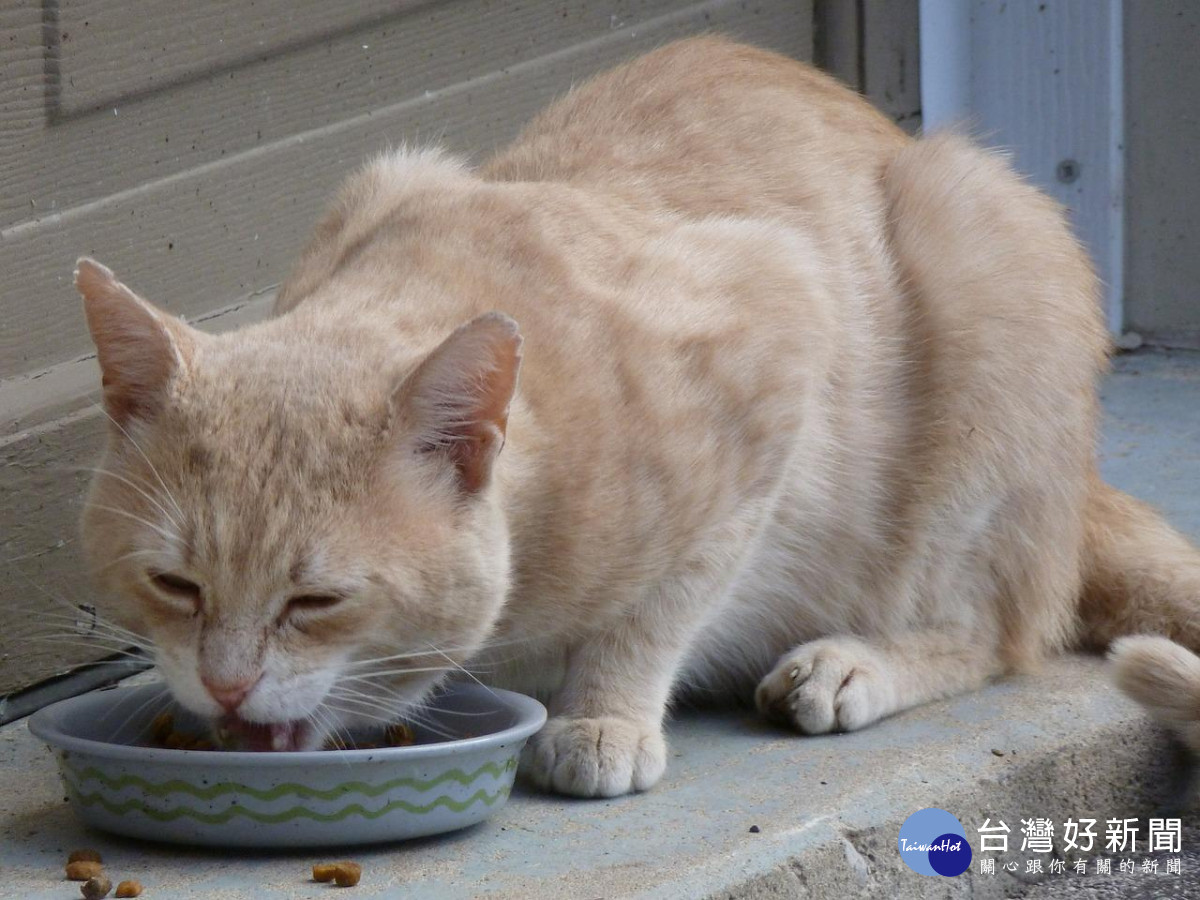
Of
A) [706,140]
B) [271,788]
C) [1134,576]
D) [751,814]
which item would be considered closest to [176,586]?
[271,788]

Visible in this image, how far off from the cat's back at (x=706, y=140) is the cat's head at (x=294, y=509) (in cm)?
87

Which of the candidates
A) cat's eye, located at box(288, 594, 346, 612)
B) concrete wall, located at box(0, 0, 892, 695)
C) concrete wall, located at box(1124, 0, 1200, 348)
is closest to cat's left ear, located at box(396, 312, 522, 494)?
cat's eye, located at box(288, 594, 346, 612)

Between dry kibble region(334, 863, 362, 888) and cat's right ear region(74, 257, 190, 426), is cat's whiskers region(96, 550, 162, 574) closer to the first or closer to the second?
cat's right ear region(74, 257, 190, 426)

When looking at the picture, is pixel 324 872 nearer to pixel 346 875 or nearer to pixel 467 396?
pixel 346 875

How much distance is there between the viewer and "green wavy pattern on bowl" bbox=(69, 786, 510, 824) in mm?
2271

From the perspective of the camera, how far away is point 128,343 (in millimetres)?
2236

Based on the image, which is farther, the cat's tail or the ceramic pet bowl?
the cat's tail

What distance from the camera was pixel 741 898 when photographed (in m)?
2.29

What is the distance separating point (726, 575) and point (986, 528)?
593 millimetres

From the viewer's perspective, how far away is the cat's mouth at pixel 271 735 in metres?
2.25

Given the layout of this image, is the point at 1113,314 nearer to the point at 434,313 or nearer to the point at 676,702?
the point at 676,702

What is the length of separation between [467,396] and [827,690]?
1001 mm

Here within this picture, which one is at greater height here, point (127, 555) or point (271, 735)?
point (127, 555)

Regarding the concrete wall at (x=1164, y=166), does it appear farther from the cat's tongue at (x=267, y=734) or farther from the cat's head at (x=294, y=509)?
the cat's tongue at (x=267, y=734)
